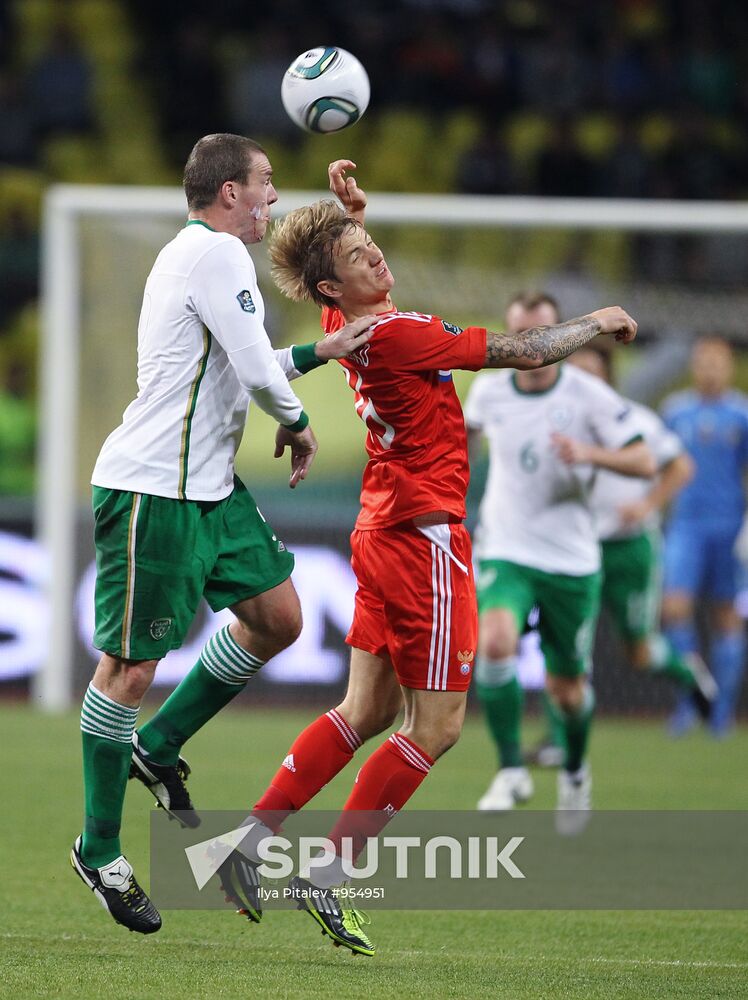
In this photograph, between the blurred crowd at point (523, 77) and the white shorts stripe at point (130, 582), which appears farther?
the blurred crowd at point (523, 77)

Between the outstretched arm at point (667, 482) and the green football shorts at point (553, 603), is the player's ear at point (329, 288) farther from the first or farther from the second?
the outstretched arm at point (667, 482)

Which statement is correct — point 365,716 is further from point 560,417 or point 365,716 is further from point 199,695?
point 560,417

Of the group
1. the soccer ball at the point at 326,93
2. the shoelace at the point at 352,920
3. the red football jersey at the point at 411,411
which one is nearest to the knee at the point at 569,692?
the red football jersey at the point at 411,411

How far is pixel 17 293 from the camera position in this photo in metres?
13.6

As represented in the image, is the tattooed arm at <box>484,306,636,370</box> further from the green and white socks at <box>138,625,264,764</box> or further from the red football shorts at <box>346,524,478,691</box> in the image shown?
the green and white socks at <box>138,625,264,764</box>

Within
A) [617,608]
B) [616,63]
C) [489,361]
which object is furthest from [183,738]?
[616,63]

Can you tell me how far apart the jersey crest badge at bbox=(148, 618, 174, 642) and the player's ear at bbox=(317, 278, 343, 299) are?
1.07m

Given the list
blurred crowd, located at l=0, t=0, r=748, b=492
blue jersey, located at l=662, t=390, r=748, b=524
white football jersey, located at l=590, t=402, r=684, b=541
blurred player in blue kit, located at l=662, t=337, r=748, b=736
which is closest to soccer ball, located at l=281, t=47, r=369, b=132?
white football jersey, located at l=590, t=402, r=684, b=541

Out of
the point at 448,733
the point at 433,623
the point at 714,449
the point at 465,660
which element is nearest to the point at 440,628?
the point at 433,623

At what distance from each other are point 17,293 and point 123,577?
31.1 ft

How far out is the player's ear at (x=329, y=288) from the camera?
476cm

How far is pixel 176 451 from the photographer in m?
4.61

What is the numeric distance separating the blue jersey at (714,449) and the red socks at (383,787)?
6631 millimetres

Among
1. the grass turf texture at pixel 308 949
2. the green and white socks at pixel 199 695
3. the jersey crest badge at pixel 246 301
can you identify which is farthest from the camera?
the green and white socks at pixel 199 695
